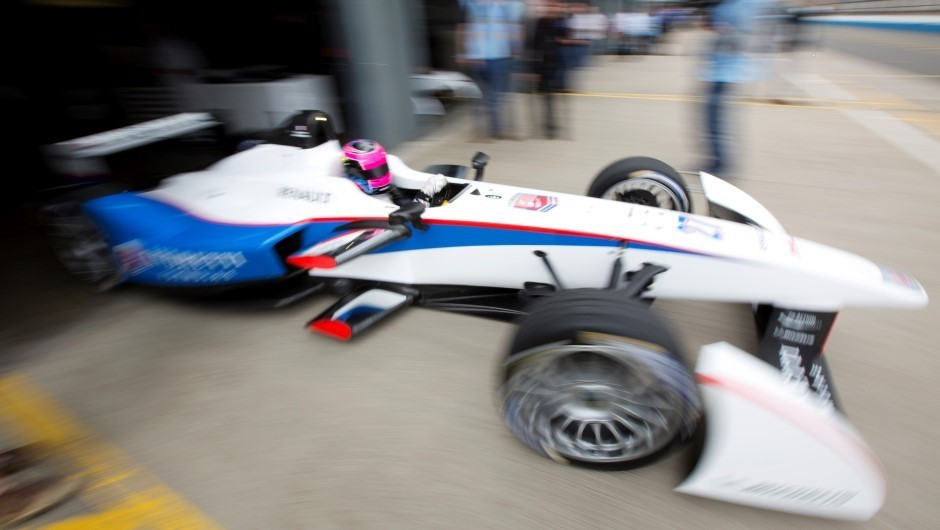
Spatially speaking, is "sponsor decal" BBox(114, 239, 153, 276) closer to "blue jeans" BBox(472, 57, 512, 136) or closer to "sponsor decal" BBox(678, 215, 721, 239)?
"sponsor decal" BBox(678, 215, 721, 239)

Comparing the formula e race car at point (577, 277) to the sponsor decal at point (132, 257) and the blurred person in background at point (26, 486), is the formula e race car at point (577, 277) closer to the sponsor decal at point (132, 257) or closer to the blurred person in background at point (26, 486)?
the sponsor decal at point (132, 257)

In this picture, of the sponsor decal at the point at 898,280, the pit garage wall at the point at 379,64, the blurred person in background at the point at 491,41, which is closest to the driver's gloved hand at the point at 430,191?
the sponsor decal at the point at 898,280

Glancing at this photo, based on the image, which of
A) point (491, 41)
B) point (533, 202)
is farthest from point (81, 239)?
point (491, 41)

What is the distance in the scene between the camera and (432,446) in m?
1.78

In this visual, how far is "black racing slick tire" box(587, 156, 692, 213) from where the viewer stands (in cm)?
251

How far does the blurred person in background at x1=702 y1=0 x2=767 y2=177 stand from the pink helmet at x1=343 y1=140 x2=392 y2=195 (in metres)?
2.50

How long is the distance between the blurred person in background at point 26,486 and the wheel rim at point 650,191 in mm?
2670

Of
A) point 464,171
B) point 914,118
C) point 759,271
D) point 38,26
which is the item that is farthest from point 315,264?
point 38,26

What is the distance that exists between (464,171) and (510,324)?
0.94 m

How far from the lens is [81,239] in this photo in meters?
2.82

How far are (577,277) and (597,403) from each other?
0.64 m

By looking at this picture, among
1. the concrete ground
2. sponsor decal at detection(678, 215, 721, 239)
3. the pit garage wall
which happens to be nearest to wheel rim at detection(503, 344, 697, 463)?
the concrete ground

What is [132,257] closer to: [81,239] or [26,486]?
[81,239]

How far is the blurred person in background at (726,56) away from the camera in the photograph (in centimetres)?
309
